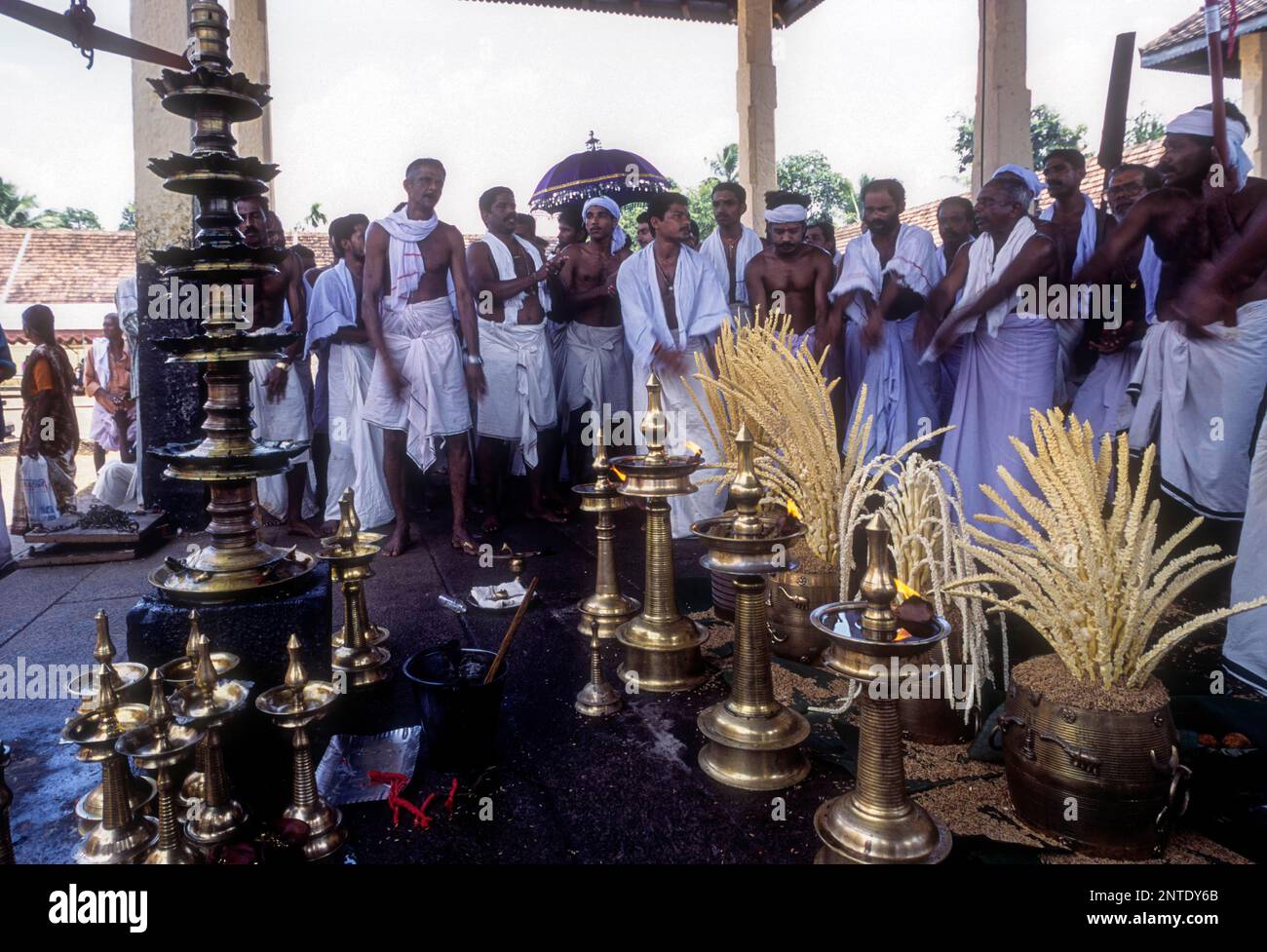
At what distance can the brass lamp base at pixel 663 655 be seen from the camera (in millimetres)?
2930

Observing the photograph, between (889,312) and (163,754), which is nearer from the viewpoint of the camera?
(163,754)

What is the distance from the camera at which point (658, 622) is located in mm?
2977

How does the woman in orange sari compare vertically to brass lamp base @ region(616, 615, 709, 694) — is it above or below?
above

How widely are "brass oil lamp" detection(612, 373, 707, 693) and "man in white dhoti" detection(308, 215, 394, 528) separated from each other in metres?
3.10

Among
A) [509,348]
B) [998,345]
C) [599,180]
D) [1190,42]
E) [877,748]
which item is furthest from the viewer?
[599,180]

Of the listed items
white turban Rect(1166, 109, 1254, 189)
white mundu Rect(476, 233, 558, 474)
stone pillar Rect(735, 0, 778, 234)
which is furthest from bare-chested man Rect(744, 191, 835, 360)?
stone pillar Rect(735, 0, 778, 234)

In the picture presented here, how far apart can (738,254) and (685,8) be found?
618 centimetres

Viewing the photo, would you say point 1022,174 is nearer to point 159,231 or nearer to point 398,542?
point 398,542

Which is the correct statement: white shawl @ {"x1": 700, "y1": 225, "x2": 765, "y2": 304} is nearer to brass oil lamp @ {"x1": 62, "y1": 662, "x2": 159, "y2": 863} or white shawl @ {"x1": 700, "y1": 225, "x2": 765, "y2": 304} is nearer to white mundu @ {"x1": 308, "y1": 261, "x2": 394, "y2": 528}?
white mundu @ {"x1": 308, "y1": 261, "x2": 394, "y2": 528}

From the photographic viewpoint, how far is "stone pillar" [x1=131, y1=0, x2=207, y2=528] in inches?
209

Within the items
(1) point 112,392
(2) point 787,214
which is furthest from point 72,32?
(1) point 112,392

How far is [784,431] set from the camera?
3.18 meters

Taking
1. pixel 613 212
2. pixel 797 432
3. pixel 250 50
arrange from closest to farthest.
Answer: pixel 797 432
pixel 613 212
pixel 250 50

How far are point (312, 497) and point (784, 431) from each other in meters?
4.06
